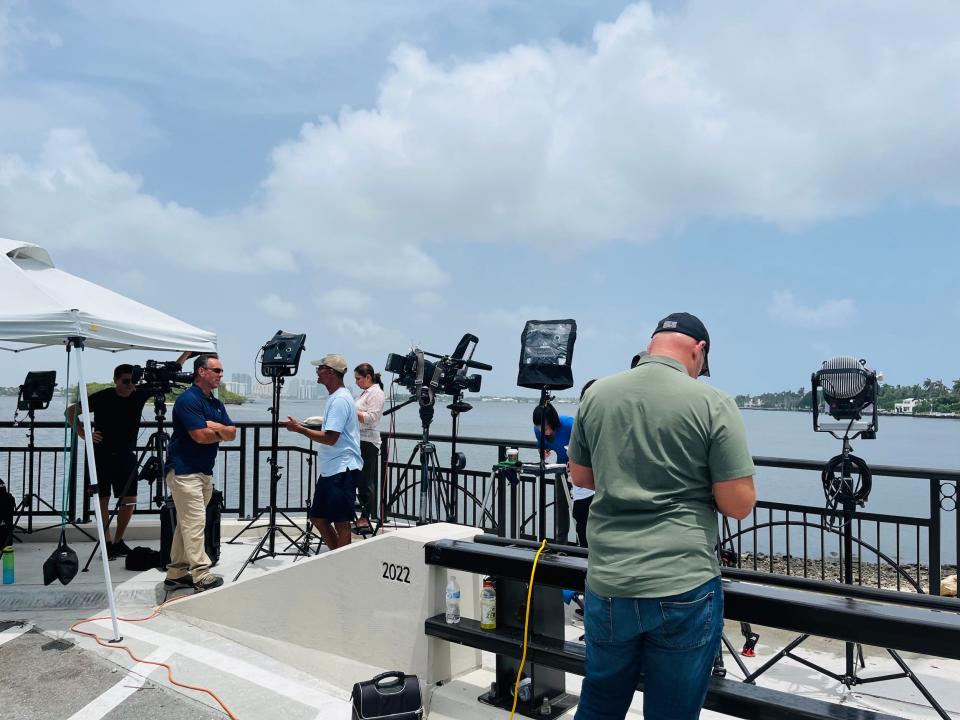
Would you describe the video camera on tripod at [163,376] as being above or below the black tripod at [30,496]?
above

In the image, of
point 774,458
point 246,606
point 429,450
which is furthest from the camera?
point 429,450

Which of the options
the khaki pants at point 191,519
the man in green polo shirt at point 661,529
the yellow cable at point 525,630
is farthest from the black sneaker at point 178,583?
the man in green polo shirt at point 661,529

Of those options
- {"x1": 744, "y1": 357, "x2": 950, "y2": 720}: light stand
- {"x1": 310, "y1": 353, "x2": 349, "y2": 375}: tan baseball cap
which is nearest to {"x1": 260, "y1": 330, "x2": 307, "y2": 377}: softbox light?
{"x1": 310, "y1": 353, "x2": 349, "y2": 375}: tan baseball cap

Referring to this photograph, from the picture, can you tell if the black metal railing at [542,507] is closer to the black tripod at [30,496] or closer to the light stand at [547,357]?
the black tripod at [30,496]

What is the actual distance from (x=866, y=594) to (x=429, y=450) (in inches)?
173

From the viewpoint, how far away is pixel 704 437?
2377mm

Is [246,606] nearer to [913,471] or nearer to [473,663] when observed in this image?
[473,663]

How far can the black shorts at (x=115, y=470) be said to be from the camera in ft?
24.0

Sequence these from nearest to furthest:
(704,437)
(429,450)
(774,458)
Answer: (704,437), (774,458), (429,450)

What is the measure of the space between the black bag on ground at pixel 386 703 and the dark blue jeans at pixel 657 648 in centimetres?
126

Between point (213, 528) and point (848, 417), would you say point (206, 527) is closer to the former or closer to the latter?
point (213, 528)

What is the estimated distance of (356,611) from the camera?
4535 mm

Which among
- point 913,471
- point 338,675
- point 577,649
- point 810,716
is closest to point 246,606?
point 338,675

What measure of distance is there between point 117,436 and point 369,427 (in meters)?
2.64
